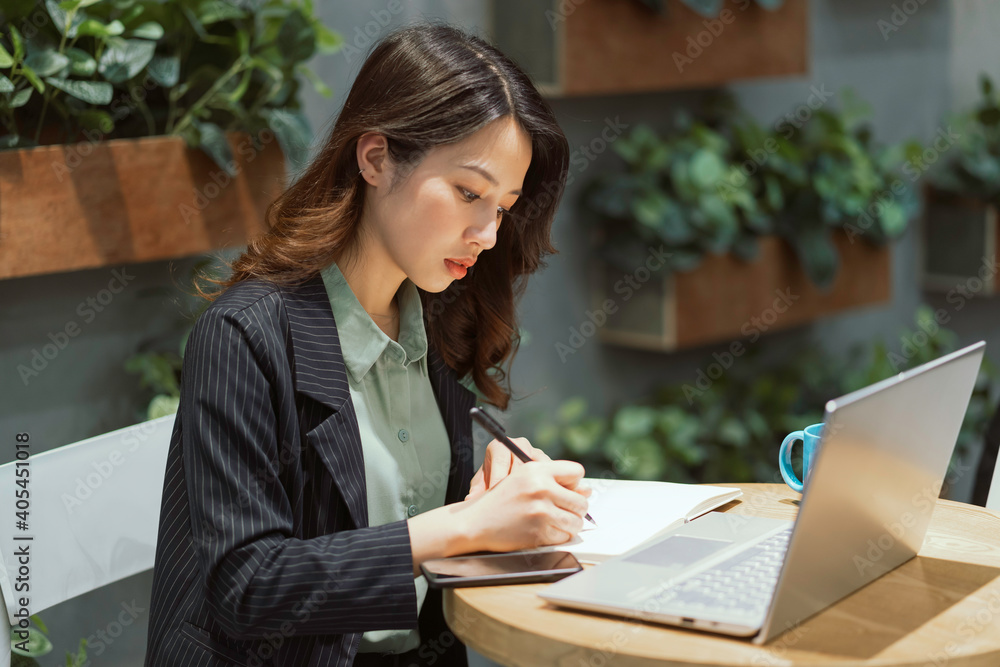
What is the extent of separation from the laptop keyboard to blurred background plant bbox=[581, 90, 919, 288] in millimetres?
1764

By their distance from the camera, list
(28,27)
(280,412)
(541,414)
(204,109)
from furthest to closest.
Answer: (541,414) → (204,109) → (28,27) → (280,412)

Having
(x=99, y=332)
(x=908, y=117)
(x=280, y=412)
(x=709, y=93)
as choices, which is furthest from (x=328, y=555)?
(x=908, y=117)

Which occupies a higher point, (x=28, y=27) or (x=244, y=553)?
(x=28, y=27)

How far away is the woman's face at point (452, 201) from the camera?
120 centimetres

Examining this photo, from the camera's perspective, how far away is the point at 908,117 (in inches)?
144

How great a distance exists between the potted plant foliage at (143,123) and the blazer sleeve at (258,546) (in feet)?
2.82

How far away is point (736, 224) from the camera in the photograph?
281 cm

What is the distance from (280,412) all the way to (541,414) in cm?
172

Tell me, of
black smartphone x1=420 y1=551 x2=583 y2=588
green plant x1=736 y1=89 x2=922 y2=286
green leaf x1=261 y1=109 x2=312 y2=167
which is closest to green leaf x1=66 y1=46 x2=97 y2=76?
green leaf x1=261 y1=109 x2=312 y2=167

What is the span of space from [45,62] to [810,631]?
1497mm

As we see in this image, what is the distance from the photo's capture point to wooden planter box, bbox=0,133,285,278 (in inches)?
68.0

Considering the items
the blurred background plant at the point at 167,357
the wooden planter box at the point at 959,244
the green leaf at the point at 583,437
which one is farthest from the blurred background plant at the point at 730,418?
the blurred background plant at the point at 167,357

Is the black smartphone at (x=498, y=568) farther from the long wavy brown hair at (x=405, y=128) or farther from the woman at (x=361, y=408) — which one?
the long wavy brown hair at (x=405, y=128)

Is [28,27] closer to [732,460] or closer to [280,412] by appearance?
[280,412]
